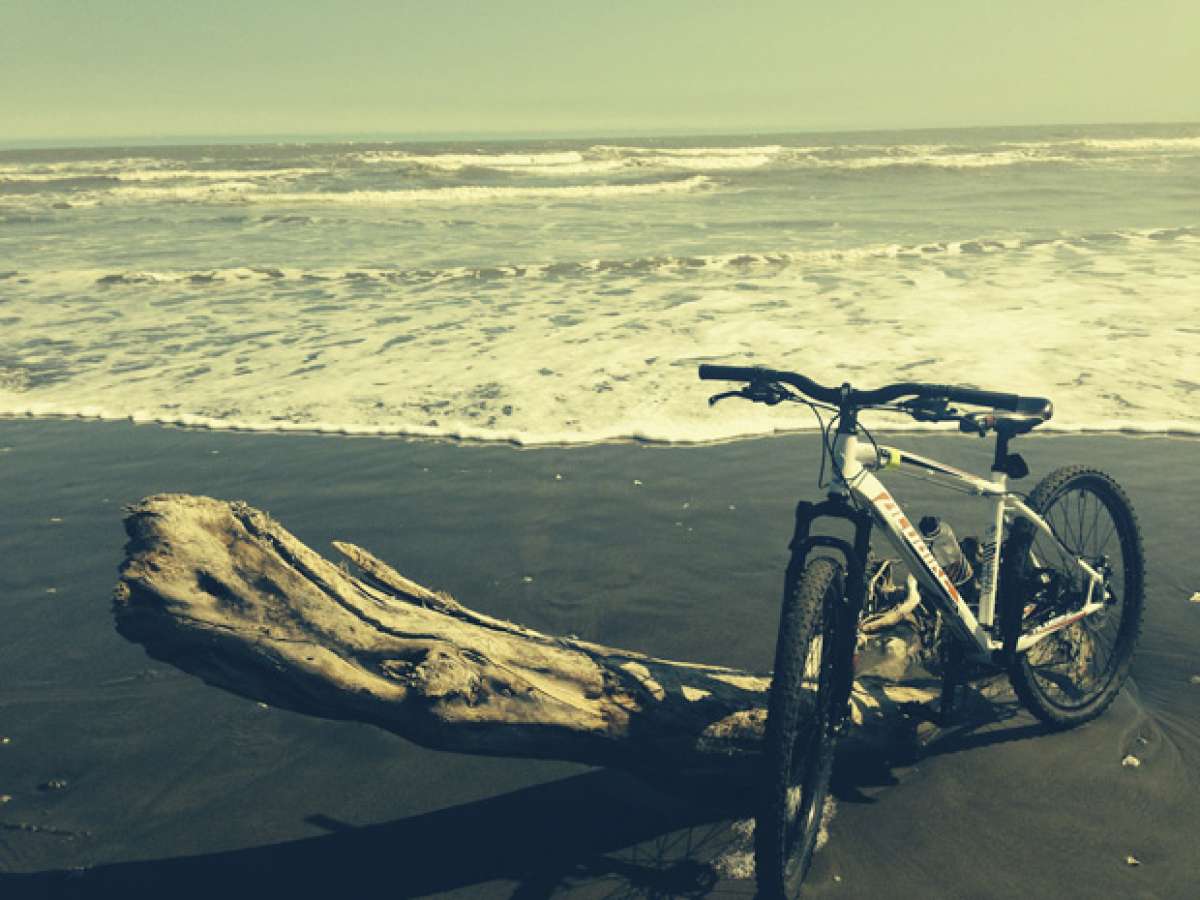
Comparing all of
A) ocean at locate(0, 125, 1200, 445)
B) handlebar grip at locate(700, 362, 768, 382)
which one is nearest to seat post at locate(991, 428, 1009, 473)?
handlebar grip at locate(700, 362, 768, 382)

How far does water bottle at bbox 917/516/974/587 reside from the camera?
3736mm

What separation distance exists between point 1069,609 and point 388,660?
3064 millimetres

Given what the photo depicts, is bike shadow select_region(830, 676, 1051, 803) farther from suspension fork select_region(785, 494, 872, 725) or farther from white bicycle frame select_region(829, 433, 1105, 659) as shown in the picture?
suspension fork select_region(785, 494, 872, 725)

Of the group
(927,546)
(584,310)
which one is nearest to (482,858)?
(927,546)

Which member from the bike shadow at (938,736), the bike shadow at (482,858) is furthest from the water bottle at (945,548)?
the bike shadow at (482,858)

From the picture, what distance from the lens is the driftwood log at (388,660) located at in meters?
2.95

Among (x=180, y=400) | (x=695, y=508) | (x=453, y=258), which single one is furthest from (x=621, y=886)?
(x=453, y=258)

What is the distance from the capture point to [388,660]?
3.09 m

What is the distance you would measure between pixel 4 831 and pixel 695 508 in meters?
4.54

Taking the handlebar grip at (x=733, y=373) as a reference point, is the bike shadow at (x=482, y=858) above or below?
below

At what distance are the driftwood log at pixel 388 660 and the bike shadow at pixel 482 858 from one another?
0.29 meters

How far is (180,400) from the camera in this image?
9672 millimetres

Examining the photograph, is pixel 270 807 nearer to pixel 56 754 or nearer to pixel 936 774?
pixel 56 754

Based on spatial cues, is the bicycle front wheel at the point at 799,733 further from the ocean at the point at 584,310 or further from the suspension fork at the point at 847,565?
the ocean at the point at 584,310
